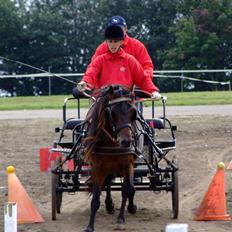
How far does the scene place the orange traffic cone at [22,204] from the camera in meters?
10.2

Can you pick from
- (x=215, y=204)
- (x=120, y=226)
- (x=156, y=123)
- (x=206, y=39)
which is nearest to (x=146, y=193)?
(x=156, y=123)

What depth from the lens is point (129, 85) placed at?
1000cm

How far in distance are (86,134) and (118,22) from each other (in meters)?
1.68

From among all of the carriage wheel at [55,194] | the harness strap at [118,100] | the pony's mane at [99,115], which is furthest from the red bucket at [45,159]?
the harness strap at [118,100]

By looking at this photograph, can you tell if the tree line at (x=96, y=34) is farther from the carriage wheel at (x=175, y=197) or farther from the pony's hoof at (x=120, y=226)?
the pony's hoof at (x=120, y=226)

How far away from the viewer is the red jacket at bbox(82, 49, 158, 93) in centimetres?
1002

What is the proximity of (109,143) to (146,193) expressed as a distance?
12.2 feet

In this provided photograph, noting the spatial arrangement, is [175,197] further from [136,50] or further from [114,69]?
[136,50]

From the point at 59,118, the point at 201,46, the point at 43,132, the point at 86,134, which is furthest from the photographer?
the point at 201,46

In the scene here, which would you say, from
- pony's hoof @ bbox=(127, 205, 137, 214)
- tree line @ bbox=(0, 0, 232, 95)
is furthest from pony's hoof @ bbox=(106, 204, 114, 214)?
tree line @ bbox=(0, 0, 232, 95)

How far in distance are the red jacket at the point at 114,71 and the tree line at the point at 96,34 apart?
137ft

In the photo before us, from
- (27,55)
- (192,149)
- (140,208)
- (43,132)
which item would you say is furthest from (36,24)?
(140,208)

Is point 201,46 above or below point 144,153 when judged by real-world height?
above

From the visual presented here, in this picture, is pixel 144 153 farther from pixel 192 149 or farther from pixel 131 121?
pixel 192 149
